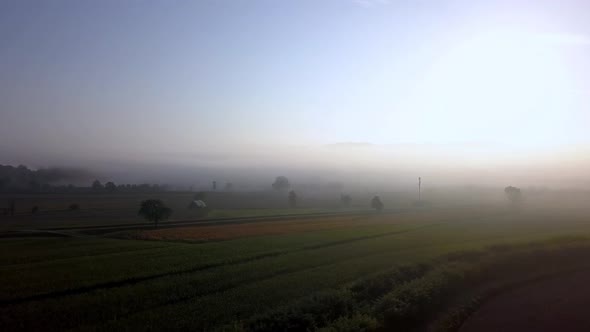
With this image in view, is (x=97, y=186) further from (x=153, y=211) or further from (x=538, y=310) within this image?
(x=538, y=310)

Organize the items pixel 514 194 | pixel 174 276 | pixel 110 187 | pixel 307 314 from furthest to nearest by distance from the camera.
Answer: pixel 110 187, pixel 514 194, pixel 174 276, pixel 307 314

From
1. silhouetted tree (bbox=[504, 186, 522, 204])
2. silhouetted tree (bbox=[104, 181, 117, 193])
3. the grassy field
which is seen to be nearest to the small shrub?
the grassy field

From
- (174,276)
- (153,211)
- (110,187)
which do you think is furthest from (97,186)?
(174,276)

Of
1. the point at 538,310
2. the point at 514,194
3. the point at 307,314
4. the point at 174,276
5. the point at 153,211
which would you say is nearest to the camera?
the point at 307,314

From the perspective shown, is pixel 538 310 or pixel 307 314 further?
pixel 538 310

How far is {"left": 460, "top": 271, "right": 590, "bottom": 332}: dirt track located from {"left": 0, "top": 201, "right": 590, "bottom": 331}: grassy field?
246 inches

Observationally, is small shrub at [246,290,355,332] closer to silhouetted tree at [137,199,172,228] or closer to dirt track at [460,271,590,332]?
dirt track at [460,271,590,332]

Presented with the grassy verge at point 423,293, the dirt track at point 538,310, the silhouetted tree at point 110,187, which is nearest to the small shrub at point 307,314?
the grassy verge at point 423,293

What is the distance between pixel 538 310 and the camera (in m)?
20.5

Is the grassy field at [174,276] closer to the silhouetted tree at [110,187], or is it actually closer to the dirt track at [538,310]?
the dirt track at [538,310]

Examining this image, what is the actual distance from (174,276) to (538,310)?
18.3 metres

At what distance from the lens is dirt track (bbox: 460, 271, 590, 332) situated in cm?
1795

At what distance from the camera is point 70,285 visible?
21.3 m

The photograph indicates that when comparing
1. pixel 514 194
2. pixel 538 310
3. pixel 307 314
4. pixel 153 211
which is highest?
pixel 514 194
